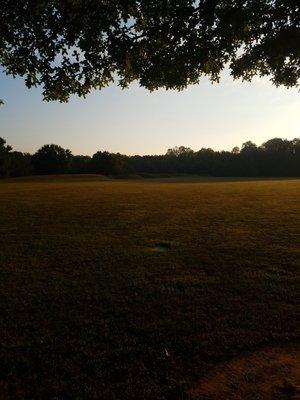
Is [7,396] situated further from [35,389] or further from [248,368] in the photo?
[248,368]

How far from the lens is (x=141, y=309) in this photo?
8227 millimetres

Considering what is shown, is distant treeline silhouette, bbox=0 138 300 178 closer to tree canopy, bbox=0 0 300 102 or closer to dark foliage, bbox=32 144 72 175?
dark foliage, bbox=32 144 72 175

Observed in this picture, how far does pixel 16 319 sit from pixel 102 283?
261cm

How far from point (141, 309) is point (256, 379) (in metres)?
3.12

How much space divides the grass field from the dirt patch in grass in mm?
32

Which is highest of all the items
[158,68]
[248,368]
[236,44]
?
[236,44]

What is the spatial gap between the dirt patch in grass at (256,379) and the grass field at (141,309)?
3 cm

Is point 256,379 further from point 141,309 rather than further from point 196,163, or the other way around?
point 196,163

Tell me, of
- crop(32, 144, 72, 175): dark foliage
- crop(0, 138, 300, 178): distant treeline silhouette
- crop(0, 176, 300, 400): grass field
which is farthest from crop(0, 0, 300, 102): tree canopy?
crop(32, 144, 72, 175): dark foliage

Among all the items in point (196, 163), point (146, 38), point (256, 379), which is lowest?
point (256, 379)

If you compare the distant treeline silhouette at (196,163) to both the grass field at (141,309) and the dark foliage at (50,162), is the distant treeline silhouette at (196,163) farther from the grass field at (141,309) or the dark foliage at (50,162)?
the grass field at (141,309)

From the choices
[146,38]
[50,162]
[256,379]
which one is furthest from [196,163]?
[256,379]

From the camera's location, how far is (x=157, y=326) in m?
7.42

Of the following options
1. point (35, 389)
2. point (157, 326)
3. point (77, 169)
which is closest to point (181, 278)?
point (157, 326)
